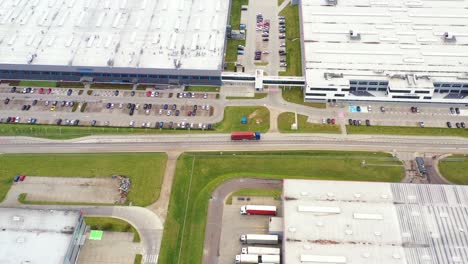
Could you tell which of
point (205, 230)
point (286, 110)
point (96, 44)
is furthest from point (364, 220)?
point (96, 44)

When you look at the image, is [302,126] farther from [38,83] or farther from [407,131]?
[38,83]

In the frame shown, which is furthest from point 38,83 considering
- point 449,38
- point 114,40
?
point 449,38

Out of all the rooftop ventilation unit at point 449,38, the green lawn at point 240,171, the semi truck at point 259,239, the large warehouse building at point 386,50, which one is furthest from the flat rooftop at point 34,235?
the rooftop ventilation unit at point 449,38

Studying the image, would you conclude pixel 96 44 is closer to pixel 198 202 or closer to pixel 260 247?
pixel 198 202

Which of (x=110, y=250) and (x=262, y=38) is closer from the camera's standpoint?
(x=110, y=250)

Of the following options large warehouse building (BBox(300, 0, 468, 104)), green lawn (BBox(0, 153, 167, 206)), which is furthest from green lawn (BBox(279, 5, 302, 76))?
green lawn (BBox(0, 153, 167, 206))

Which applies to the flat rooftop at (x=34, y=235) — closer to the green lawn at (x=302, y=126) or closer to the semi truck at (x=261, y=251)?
the semi truck at (x=261, y=251)

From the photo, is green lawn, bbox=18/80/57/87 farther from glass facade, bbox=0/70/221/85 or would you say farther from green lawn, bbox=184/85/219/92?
green lawn, bbox=184/85/219/92
